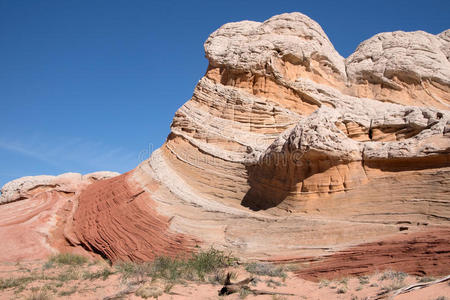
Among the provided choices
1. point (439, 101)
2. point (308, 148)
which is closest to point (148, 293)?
point (308, 148)

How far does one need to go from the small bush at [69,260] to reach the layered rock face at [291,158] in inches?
30.9

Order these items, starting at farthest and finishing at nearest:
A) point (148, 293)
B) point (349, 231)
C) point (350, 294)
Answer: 1. point (349, 231)
2. point (148, 293)
3. point (350, 294)

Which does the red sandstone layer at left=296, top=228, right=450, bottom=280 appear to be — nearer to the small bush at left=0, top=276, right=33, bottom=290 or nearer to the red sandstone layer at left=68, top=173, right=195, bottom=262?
the red sandstone layer at left=68, top=173, right=195, bottom=262

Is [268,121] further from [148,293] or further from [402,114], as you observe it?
[148,293]

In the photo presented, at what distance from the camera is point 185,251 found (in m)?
12.8

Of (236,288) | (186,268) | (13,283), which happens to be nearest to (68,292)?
(13,283)

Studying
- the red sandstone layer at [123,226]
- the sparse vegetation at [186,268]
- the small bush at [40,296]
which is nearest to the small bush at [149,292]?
the sparse vegetation at [186,268]

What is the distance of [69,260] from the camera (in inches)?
603

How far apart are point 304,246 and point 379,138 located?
5.64 meters

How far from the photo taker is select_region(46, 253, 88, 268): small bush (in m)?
15.2

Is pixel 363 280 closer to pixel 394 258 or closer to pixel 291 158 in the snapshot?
pixel 394 258

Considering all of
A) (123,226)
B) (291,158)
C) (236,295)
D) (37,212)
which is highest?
(291,158)

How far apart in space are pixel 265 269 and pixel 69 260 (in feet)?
28.9

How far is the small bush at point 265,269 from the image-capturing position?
9.92 meters
